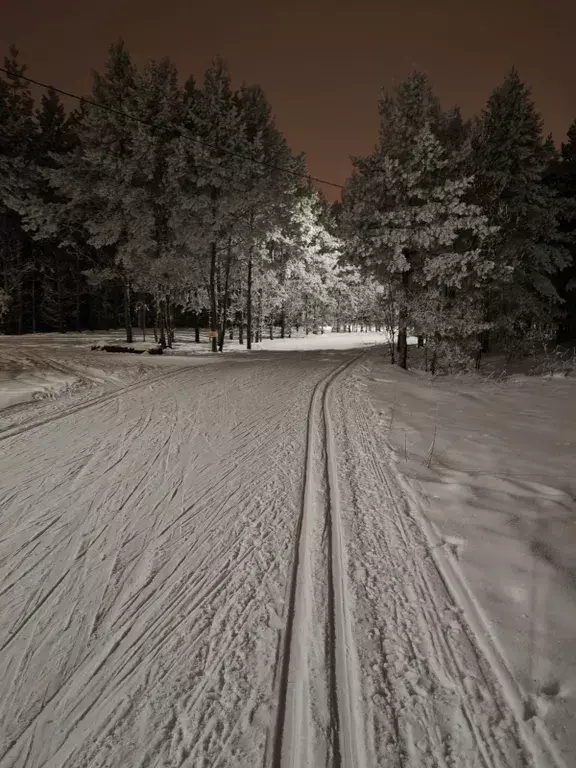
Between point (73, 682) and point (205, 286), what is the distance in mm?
23833

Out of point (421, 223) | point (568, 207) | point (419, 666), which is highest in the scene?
point (568, 207)

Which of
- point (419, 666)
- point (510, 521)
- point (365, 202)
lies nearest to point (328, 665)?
point (419, 666)

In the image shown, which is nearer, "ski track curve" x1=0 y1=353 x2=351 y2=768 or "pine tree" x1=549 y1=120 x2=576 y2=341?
"ski track curve" x1=0 y1=353 x2=351 y2=768

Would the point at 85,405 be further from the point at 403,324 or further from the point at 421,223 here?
the point at 421,223

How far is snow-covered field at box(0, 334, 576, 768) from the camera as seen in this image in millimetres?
2068

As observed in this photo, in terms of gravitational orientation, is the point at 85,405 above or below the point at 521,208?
below

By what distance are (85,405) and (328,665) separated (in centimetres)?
787

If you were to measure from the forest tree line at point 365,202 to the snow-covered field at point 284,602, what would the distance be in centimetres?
1101

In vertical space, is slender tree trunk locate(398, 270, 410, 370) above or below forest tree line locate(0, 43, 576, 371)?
below

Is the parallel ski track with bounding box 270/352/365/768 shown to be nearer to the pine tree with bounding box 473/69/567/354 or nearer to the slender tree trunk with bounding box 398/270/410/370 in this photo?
the slender tree trunk with bounding box 398/270/410/370

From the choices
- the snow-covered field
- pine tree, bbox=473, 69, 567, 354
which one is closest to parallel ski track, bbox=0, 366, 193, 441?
the snow-covered field

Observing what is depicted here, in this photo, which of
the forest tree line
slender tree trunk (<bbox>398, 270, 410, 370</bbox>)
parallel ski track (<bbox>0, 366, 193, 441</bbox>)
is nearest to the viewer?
parallel ski track (<bbox>0, 366, 193, 441</bbox>)

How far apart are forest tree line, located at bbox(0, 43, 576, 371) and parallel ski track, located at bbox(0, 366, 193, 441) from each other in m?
9.24

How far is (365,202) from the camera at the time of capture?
17.1 meters
